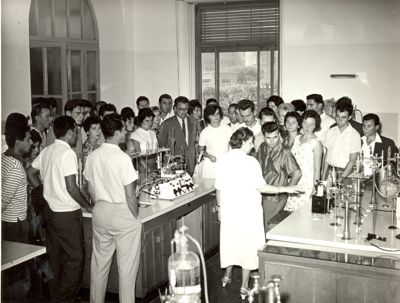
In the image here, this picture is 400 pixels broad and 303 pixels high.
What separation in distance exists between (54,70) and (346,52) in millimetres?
4264

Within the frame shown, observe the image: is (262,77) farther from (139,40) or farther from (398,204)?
(398,204)

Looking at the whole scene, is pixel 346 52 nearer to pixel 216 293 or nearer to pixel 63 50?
pixel 63 50

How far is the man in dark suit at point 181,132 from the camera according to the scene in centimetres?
604

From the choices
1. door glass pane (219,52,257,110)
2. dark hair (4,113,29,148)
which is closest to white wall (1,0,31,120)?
dark hair (4,113,29,148)

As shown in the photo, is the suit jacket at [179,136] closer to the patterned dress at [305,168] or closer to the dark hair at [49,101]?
the dark hair at [49,101]

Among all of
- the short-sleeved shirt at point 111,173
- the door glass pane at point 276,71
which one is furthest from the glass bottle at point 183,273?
the door glass pane at point 276,71

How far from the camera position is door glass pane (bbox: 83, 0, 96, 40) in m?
7.79

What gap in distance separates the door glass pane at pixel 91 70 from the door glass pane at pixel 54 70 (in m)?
0.66

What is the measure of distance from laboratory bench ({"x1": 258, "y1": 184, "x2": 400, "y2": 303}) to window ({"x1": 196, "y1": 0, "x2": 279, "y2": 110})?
538cm

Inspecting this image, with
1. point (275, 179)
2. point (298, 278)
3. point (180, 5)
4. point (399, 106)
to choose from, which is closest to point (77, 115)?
point (275, 179)

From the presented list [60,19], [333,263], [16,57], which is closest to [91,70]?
[60,19]

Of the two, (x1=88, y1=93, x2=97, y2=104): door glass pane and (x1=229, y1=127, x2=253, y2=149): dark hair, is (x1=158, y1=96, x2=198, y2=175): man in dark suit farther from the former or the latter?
(x1=88, y1=93, x2=97, y2=104): door glass pane

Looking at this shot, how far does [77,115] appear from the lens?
216 inches

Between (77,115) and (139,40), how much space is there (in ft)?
12.1
